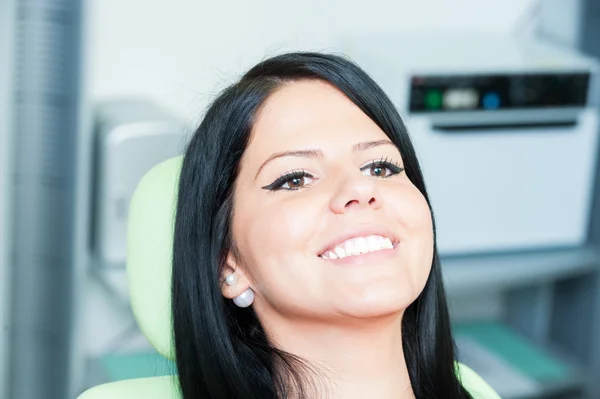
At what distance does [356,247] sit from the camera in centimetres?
115

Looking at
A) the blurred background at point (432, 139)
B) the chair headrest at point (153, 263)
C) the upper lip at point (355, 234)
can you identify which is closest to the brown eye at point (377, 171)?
the upper lip at point (355, 234)

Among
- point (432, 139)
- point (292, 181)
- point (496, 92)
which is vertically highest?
point (292, 181)

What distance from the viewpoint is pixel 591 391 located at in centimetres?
263

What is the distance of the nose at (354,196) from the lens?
3.78ft

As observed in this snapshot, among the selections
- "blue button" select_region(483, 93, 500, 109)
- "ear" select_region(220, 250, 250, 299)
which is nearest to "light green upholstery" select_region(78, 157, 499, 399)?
"ear" select_region(220, 250, 250, 299)

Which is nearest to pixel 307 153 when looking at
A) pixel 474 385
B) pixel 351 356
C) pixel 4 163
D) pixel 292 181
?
pixel 292 181

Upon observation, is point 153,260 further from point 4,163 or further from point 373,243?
point 4,163

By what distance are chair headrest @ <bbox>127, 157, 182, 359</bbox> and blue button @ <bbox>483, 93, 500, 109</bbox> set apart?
1.20m

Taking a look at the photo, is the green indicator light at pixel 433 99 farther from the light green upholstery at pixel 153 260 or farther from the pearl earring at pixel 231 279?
the pearl earring at pixel 231 279

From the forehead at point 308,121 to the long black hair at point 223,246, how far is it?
14 millimetres

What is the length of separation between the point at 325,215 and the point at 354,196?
39mm

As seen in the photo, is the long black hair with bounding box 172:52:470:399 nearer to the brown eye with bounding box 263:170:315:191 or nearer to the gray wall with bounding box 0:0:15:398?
the brown eye with bounding box 263:170:315:191

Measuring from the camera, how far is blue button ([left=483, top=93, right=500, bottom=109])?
2.43m

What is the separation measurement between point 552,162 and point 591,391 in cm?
60
